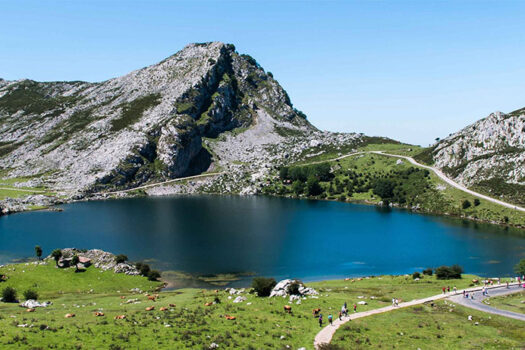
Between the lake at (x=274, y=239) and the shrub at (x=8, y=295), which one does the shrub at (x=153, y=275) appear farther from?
the shrub at (x=8, y=295)

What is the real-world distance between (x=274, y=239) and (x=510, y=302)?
73971mm

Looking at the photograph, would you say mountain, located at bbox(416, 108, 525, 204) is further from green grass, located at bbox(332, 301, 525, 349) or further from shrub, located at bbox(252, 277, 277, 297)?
shrub, located at bbox(252, 277, 277, 297)

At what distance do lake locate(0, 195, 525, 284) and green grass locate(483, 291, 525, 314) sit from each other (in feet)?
115

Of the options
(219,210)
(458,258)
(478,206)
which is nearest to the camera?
(458,258)

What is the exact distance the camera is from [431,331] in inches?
1753

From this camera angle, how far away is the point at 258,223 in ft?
483

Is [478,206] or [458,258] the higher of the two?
[478,206]

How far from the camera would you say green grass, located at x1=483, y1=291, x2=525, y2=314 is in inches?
2110

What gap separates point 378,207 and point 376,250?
281 ft

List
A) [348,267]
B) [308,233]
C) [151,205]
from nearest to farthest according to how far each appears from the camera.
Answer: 1. [348,267]
2. [308,233]
3. [151,205]

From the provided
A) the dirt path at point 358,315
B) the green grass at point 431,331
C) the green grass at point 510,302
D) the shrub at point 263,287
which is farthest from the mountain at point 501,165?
the shrub at point 263,287

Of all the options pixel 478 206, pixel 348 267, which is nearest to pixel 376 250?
pixel 348 267

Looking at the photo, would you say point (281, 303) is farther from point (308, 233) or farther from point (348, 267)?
point (308, 233)

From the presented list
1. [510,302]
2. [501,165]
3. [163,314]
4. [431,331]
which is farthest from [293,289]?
[501,165]
